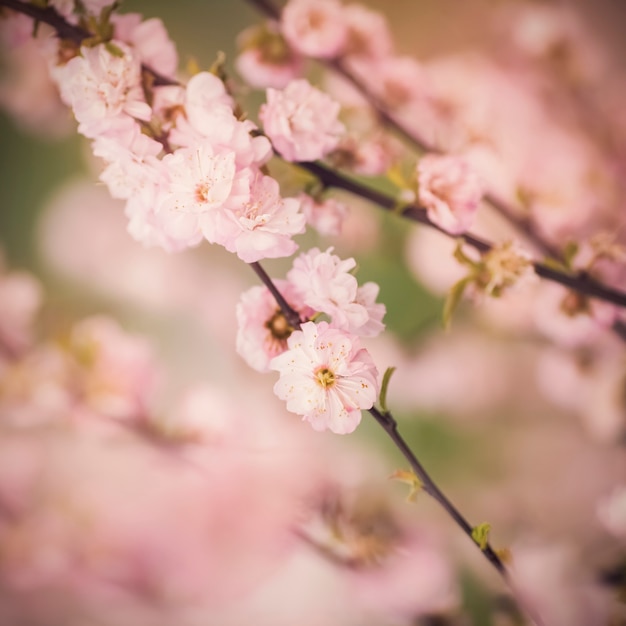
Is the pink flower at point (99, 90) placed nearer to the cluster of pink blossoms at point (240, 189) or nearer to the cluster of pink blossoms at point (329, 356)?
the cluster of pink blossoms at point (240, 189)

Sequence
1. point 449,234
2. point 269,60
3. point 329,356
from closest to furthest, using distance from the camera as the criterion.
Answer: point 329,356, point 449,234, point 269,60

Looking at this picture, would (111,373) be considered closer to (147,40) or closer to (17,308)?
(17,308)

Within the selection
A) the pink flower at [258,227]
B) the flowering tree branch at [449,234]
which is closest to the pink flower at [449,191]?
the flowering tree branch at [449,234]

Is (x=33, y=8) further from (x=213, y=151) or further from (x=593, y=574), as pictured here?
(x=593, y=574)

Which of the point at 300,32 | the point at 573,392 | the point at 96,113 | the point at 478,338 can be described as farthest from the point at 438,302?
the point at 96,113

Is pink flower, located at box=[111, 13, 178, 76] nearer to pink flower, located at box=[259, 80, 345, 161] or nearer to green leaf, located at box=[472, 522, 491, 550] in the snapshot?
pink flower, located at box=[259, 80, 345, 161]

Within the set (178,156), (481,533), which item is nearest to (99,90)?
(178,156)
